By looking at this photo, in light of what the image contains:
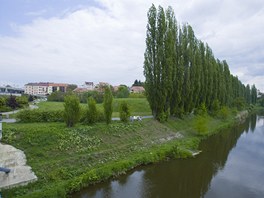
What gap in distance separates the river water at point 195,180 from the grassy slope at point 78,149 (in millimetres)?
934

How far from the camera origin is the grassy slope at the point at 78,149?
12.1 metres

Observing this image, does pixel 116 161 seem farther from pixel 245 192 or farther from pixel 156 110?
pixel 156 110

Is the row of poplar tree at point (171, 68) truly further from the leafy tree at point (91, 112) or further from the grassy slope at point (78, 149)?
the leafy tree at point (91, 112)

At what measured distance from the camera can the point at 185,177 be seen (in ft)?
48.1

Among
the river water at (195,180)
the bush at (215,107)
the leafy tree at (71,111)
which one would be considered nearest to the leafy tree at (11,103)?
the leafy tree at (71,111)

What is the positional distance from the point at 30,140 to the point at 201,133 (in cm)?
1981

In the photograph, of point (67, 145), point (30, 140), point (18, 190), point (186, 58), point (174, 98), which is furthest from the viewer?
point (186, 58)

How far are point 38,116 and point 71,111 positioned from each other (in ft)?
12.6

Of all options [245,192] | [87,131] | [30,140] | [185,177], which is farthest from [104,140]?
[245,192]

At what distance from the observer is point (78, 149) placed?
50.9 feet

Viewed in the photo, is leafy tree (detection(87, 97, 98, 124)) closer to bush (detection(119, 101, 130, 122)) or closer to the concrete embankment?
bush (detection(119, 101, 130, 122))

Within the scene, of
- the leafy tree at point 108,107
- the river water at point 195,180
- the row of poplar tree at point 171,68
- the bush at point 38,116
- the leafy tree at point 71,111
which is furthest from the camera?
the row of poplar tree at point 171,68

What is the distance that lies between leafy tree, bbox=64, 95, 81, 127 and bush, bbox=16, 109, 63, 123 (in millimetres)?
2882

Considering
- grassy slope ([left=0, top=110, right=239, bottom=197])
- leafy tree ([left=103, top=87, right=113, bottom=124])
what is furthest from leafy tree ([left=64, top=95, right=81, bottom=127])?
leafy tree ([left=103, top=87, right=113, bottom=124])
